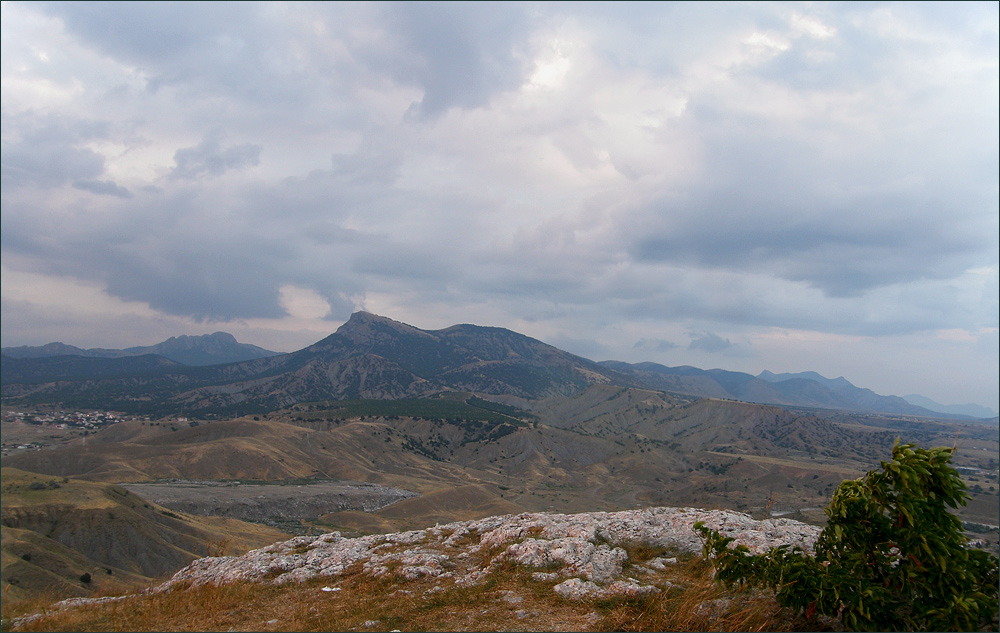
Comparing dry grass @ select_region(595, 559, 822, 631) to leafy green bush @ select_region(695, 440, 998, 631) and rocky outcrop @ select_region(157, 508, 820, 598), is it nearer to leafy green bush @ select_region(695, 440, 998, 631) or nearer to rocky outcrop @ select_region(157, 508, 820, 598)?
leafy green bush @ select_region(695, 440, 998, 631)

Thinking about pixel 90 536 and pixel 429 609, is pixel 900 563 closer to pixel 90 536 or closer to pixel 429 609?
pixel 429 609

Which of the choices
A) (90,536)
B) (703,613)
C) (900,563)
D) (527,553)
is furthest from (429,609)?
(90,536)

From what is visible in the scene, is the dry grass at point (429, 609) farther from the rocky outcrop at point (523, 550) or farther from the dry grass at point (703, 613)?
the rocky outcrop at point (523, 550)

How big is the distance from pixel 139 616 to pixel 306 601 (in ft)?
12.6

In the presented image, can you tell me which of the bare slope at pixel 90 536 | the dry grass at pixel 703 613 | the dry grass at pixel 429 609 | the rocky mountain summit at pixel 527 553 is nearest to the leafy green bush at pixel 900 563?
the dry grass at pixel 703 613

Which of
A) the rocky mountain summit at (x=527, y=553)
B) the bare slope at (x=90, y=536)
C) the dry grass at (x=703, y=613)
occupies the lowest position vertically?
the bare slope at (x=90, y=536)

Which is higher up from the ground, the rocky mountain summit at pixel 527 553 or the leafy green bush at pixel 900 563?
the leafy green bush at pixel 900 563

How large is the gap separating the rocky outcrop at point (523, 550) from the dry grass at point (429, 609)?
27.5 inches

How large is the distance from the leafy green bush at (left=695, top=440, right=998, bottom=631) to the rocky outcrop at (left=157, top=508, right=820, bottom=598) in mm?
4858

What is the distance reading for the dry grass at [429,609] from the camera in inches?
376

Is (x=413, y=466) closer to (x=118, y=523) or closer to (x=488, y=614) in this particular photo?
(x=118, y=523)

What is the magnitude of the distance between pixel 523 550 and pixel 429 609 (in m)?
4.69

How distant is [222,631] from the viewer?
10.6 meters

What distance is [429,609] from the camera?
1168cm
